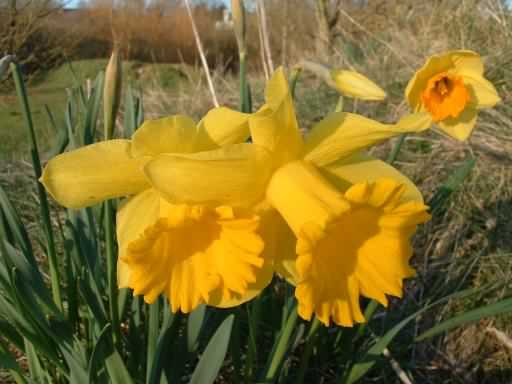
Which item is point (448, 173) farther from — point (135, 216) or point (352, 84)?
point (135, 216)

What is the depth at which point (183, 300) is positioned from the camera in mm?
743

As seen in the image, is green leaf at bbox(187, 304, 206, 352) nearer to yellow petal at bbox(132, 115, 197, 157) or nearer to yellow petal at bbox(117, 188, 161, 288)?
yellow petal at bbox(117, 188, 161, 288)

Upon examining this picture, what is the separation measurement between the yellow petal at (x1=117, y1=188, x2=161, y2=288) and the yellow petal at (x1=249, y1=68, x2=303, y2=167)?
0.20 meters

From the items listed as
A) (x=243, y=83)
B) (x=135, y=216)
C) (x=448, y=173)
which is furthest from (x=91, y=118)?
(x=448, y=173)

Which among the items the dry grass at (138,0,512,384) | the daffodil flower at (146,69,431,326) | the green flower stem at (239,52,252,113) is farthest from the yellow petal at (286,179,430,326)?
the dry grass at (138,0,512,384)

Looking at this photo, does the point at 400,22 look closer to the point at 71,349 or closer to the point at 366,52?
the point at 366,52

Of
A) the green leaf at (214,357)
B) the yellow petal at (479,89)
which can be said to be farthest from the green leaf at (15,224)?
the yellow petal at (479,89)

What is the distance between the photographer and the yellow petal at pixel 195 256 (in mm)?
715

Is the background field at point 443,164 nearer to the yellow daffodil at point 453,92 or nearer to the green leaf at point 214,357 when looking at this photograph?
the yellow daffodil at point 453,92

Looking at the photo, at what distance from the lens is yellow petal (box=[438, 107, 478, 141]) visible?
4.31 ft

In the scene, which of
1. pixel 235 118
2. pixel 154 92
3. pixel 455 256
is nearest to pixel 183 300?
pixel 235 118

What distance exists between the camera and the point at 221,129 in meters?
0.74

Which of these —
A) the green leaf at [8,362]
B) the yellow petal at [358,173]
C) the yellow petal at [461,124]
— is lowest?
the green leaf at [8,362]

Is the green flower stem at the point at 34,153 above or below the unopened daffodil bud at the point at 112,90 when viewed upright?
below
